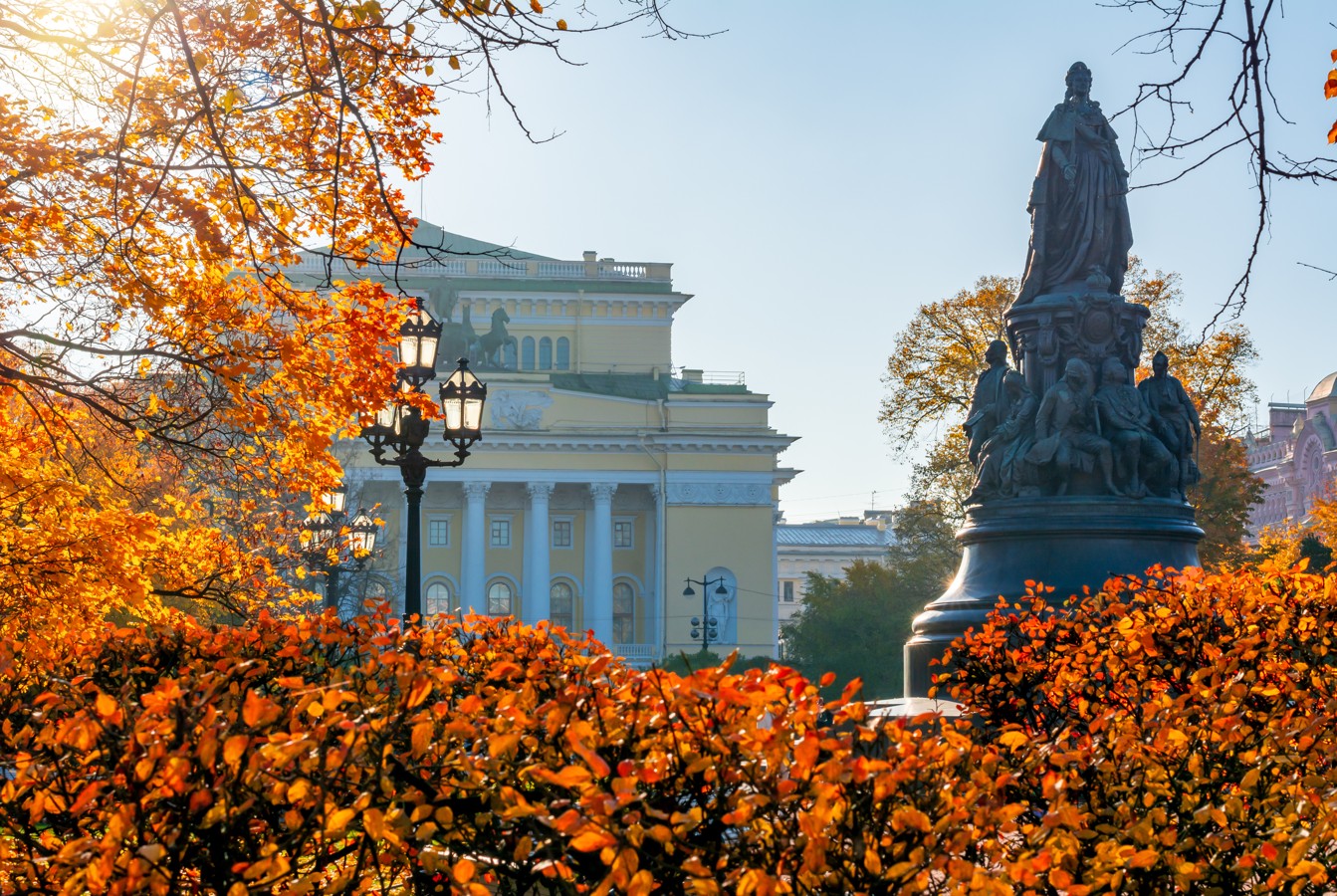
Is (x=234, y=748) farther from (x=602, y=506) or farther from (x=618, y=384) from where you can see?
(x=618, y=384)

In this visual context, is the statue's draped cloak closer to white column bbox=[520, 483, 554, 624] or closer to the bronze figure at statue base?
the bronze figure at statue base

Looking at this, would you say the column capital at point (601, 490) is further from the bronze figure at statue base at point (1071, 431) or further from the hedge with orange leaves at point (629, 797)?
the hedge with orange leaves at point (629, 797)

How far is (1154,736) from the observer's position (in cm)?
417

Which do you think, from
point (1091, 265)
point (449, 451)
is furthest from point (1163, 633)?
point (449, 451)

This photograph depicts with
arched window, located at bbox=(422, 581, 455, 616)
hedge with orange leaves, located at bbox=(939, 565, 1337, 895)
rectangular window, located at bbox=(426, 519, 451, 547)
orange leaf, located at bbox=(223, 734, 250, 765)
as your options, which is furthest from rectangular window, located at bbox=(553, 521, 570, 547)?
orange leaf, located at bbox=(223, 734, 250, 765)

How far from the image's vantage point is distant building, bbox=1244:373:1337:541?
82.6 meters

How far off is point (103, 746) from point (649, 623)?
6152cm

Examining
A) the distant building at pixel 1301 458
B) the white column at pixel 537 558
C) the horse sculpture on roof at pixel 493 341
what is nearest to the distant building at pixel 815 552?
the distant building at pixel 1301 458

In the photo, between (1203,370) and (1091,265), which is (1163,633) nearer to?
(1091,265)

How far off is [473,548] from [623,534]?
686 cm

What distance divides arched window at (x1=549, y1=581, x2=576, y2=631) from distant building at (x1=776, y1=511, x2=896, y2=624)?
4011cm

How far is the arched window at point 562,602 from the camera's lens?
65.7 m

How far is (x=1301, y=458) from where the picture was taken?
279ft

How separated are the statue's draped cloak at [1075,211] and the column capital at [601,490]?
4999cm
